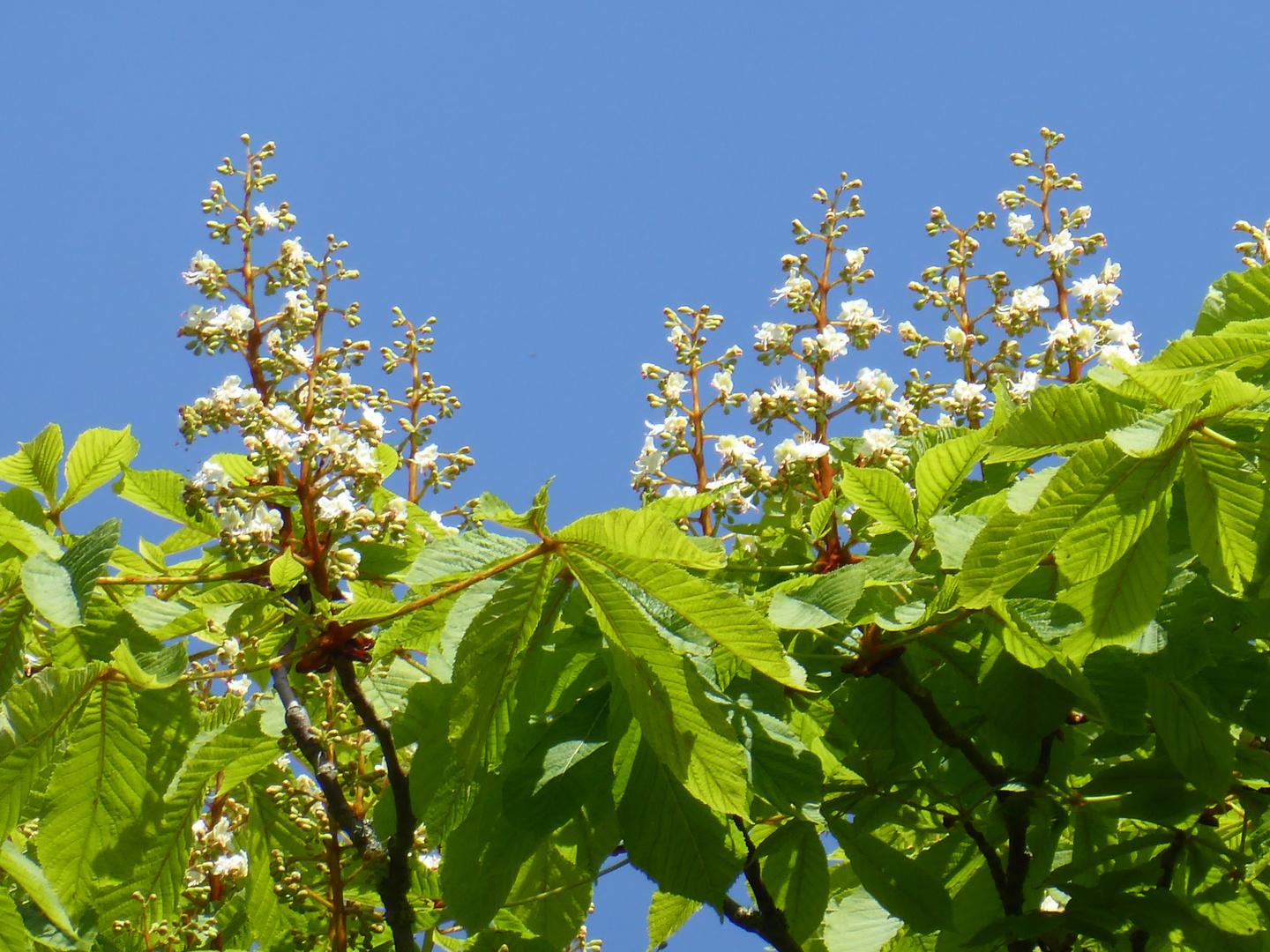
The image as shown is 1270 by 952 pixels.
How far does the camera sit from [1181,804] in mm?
1797

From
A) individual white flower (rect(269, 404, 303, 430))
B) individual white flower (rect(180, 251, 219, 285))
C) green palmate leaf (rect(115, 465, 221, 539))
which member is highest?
individual white flower (rect(180, 251, 219, 285))

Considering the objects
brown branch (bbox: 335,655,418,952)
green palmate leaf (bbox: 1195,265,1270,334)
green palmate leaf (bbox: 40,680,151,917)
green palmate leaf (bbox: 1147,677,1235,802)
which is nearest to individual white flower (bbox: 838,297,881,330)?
green palmate leaf (bbox: 1195,265,1270,334)

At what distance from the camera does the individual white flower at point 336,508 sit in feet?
6.81

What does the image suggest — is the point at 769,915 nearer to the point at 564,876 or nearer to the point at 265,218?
the point at 564,876

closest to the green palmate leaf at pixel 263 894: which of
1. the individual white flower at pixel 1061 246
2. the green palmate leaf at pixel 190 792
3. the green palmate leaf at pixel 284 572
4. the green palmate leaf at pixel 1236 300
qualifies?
the green palmate leaf at pixel 190 792

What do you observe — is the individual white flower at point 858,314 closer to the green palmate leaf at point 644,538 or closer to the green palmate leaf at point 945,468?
the green palmate leaf at point 945,468

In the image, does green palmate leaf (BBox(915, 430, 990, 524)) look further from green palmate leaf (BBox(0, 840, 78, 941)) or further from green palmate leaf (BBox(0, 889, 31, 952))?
green palmate leaf (BBox(0, 889, 31, 952))

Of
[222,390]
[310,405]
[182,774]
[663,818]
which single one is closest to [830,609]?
[663,818]

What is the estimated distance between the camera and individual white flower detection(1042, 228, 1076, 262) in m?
2.83

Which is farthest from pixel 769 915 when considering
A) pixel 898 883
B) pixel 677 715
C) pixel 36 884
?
pixel 36 884

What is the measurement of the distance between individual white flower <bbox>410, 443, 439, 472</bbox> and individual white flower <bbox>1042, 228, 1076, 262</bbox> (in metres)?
1.69

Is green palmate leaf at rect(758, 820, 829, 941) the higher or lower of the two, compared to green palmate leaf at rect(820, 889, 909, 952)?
higher

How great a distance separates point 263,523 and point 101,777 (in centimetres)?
66

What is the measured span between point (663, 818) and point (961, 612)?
55 cm
